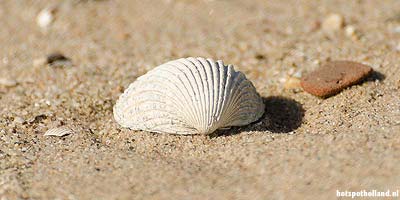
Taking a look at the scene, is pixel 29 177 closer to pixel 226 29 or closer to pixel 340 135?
pixel 340 135

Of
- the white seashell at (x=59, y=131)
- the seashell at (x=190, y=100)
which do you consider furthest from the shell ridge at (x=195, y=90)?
the white seashell at (x=59, y=131)

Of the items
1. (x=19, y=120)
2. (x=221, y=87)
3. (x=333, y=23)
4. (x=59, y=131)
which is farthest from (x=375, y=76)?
(x=19, y=120)

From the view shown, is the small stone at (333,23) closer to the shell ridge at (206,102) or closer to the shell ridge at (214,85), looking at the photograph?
the shell ridge at (214,85)

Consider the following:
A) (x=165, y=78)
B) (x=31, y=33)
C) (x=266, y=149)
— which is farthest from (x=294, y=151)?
(x=31, y=33)

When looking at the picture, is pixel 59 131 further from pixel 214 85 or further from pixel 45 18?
pixel 45 18

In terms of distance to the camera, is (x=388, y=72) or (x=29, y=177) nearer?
(x=29, y=177)

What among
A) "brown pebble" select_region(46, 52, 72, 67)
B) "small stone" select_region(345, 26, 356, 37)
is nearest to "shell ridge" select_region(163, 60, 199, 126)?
"brown pebble" select_region(46, 52, 72, 67)
